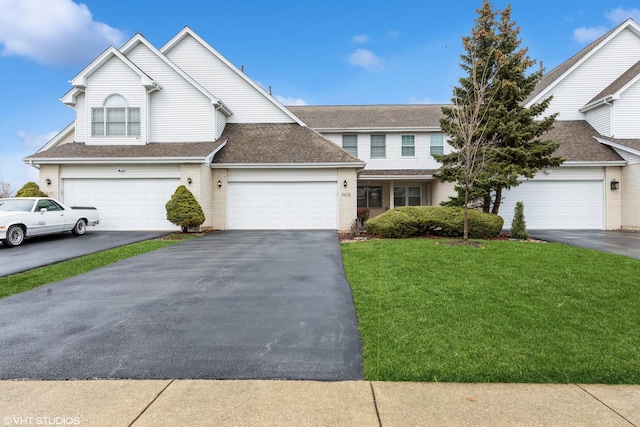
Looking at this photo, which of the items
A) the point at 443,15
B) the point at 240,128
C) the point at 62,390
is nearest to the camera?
the point at 62,390

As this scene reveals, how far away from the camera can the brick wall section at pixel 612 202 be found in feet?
53.3

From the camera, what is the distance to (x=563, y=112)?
1903cm

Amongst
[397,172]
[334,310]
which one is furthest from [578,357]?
[397,172]

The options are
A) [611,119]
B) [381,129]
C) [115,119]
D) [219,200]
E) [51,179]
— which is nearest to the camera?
[51,179]

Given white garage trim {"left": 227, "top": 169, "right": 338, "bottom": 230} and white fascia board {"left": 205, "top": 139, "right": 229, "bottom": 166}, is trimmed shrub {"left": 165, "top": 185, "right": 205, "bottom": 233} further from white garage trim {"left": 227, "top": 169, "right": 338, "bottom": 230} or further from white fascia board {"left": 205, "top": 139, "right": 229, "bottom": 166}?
white garage trim {"left": 227, "top": 169, "right": 338, "bottom": 230}

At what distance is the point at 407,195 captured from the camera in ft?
71.6

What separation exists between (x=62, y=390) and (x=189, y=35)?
1937cm

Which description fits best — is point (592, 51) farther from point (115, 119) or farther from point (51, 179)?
point (51, 179)

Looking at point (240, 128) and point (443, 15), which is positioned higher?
point (443, 15)

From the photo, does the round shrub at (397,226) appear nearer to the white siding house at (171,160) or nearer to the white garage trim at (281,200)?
the white siding house at (171,160)

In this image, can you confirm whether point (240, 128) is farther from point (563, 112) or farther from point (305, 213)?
point (563, 112)

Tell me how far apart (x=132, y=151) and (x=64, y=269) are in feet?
28.6

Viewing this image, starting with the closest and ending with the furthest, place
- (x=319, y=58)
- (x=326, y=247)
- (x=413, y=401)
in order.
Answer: (x=413, y=401) → (x=326, y=247) → (x=319, y=58)

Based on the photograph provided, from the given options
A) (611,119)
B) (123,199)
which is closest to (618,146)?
(611,119)
